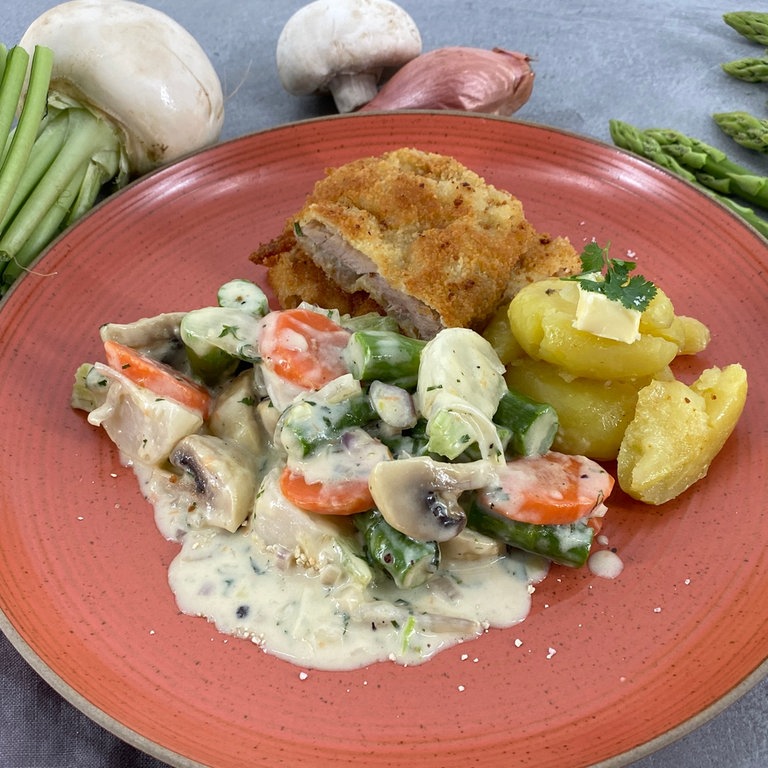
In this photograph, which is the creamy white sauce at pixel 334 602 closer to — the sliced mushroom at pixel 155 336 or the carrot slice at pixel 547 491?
the carrot slice at pixel 547 491

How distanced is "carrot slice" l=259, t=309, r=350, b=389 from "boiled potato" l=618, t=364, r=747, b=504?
100cm

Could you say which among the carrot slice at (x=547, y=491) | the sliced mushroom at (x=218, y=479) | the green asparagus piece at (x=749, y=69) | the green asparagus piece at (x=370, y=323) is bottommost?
the sliced mushroom at (x=218, y=479)

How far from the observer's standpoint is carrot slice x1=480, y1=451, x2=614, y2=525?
262cm

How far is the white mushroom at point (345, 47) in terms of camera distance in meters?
4.71

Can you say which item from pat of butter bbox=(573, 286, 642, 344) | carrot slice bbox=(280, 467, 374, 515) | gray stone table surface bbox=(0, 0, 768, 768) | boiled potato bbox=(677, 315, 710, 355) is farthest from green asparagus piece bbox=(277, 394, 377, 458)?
gray stone table surface bbox=(0, 0, 768, 768)

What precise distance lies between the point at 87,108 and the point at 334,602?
277 centimetres

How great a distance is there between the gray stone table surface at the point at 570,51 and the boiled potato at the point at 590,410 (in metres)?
2.47

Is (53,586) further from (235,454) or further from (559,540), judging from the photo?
(559,540)

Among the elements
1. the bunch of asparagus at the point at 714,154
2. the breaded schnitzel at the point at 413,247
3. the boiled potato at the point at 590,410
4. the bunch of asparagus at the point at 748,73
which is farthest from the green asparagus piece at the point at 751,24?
the boiled potato at the point at 590,410

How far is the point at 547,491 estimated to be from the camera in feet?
8.73

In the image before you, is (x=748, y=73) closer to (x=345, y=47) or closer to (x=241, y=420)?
(x=345, y=47)

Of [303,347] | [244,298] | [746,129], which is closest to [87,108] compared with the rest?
[244,298]

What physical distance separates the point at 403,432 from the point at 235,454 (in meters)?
0.60

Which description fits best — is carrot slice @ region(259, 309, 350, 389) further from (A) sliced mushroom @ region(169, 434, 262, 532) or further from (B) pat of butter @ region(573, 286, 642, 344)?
(B) pat of butter @ region(573, 286, 642, 344)
